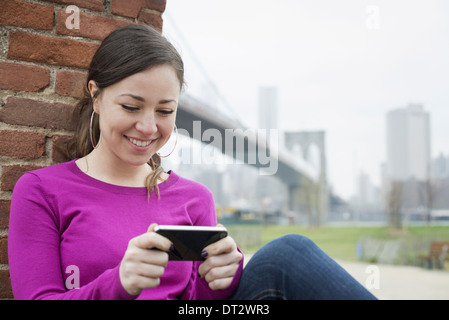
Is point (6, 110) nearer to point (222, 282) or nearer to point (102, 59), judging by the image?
point (102, 59)

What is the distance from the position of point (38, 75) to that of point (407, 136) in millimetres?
37544

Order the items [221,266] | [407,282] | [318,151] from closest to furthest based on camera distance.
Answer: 1. [221,266]
2. [407,282]
3. [318,151]

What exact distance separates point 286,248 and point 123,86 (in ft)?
1.73

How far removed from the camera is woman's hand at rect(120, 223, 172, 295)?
0.85 m

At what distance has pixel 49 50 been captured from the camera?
1352 millimetres

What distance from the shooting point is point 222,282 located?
3.22 ft

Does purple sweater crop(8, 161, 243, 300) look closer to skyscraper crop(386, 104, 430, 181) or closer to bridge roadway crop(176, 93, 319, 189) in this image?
bridge roadway crop(176, 93, 319, 189)

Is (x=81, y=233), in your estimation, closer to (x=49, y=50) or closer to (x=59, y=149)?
(x=59, y=149)

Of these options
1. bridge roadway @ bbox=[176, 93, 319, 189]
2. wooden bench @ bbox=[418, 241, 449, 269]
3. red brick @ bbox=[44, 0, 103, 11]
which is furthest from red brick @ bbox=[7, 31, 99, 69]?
wooden bench @ bbox=[418, 241, 449, 269]

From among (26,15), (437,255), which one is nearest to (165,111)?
(26,15)

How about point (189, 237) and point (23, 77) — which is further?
point (23, 77)

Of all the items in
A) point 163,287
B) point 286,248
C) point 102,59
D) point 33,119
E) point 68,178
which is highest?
point 102,59

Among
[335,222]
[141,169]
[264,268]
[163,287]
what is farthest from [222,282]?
[335,222]

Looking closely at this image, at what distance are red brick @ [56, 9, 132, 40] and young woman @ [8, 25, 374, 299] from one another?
0.73ft
